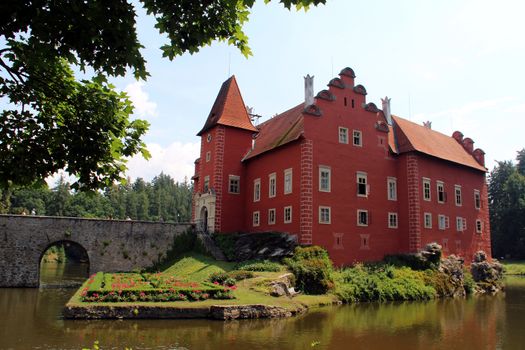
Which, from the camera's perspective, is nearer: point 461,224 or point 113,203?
point 461,224

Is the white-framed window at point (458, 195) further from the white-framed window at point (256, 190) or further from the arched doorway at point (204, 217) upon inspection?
the arched doorway at point (204, 217)

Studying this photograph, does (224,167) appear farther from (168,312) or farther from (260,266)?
(168,312)

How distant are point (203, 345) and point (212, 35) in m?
9.77

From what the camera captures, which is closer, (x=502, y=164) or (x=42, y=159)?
(x=42, y=159)

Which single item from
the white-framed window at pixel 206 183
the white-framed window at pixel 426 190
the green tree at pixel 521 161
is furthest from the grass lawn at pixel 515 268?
the white-framed window at pixel 206 183

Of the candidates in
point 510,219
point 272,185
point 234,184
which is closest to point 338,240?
point 272,185

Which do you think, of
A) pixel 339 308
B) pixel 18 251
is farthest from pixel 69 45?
pixel 18 251

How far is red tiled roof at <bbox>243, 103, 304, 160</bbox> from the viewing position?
32.0 metres

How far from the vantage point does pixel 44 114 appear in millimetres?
6875

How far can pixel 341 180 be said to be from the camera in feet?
102

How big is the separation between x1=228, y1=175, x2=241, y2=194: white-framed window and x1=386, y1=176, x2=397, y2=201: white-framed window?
1196 cm

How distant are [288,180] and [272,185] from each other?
2158mm

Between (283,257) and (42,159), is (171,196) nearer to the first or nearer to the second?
(283,257)

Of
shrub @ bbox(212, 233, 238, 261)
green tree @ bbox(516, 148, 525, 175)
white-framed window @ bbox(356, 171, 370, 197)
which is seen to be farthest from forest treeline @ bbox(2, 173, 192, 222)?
green tree @ bbox(516, 148, 525, 175)
